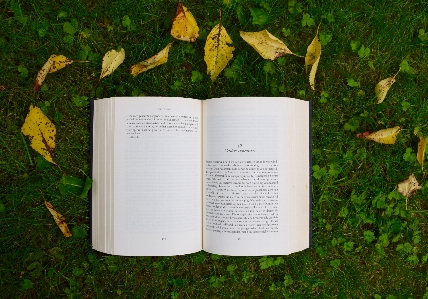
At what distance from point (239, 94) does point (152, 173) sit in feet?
1.46

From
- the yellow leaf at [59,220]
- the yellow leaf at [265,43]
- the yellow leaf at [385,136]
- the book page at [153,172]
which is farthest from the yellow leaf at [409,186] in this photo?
the yellow leaf at [59,220]

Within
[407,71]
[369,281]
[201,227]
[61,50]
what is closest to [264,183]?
[201,227]

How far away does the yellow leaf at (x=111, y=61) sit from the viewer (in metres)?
1.60

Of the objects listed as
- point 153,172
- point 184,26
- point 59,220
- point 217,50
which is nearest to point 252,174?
point 153,172

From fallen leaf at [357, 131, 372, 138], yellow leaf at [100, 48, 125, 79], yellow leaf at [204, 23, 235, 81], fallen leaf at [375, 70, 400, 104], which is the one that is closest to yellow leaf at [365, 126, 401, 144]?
fallen leaf at [357, 131, 372, 138]

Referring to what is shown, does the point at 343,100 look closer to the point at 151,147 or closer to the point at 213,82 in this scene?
the point at 213,82

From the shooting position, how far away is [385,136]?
1.65m

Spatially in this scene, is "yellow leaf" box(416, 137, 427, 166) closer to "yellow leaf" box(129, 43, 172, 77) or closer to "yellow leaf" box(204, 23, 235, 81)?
"yellow leaf" box(204, 23, 235, 81)

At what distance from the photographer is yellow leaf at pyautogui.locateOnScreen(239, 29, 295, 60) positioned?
1.58 metres

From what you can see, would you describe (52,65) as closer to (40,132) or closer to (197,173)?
(40,132)

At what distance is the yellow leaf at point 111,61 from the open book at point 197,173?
0.16m

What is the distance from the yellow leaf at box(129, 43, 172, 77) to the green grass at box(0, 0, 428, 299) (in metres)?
0.03

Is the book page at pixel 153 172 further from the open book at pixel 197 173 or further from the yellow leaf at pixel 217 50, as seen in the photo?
the yellow leaf at pixel 217 50

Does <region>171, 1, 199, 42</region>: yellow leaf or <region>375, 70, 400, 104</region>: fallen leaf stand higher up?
<region>171, 1, 199, 42</region>: yellow leaf
